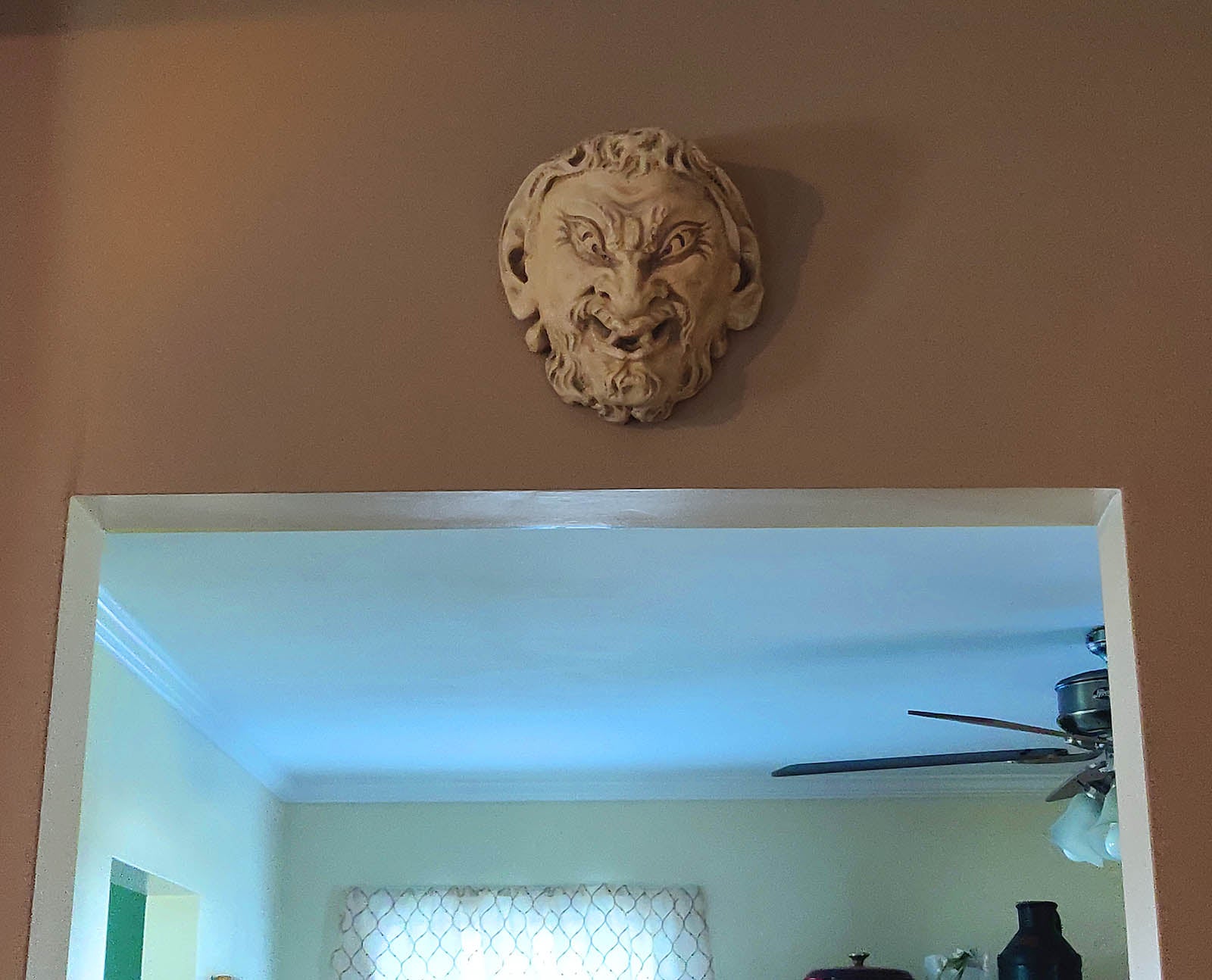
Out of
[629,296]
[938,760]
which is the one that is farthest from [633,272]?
[938,760]

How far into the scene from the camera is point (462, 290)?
4.81ft

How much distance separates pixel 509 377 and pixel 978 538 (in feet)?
5.58

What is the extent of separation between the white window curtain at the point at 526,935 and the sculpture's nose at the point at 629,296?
13.9 ft

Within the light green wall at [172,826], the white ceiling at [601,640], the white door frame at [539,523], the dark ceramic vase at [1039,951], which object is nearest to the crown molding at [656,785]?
the white ceiling at [601,640]

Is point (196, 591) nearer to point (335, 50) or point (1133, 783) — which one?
point (335, 50)

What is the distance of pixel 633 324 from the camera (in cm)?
138

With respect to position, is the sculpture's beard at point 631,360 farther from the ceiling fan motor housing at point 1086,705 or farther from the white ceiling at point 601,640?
the ceiling fan motor housing at point 1086,705

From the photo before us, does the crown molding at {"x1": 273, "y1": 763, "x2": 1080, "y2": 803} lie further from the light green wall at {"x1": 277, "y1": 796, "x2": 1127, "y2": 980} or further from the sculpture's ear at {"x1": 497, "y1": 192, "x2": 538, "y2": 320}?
the sculpture's ear at {"x1": 497, "y1": 192, "x2": 538, "y2": 320}

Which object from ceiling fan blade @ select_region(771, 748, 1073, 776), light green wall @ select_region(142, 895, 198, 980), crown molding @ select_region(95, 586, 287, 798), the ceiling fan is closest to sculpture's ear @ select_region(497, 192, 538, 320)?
crown molding @ select_region(95, 586, 287, 798)

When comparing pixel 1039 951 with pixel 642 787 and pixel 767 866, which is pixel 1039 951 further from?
pixel 642 787

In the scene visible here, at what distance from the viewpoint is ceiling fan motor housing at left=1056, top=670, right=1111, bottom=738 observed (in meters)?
3.25

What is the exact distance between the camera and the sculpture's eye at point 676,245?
1.40 m

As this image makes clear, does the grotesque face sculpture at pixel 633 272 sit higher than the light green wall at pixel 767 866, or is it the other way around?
the grotesque face sculpture at pixel 633 272

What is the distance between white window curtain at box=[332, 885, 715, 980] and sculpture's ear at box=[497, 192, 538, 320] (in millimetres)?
4209
